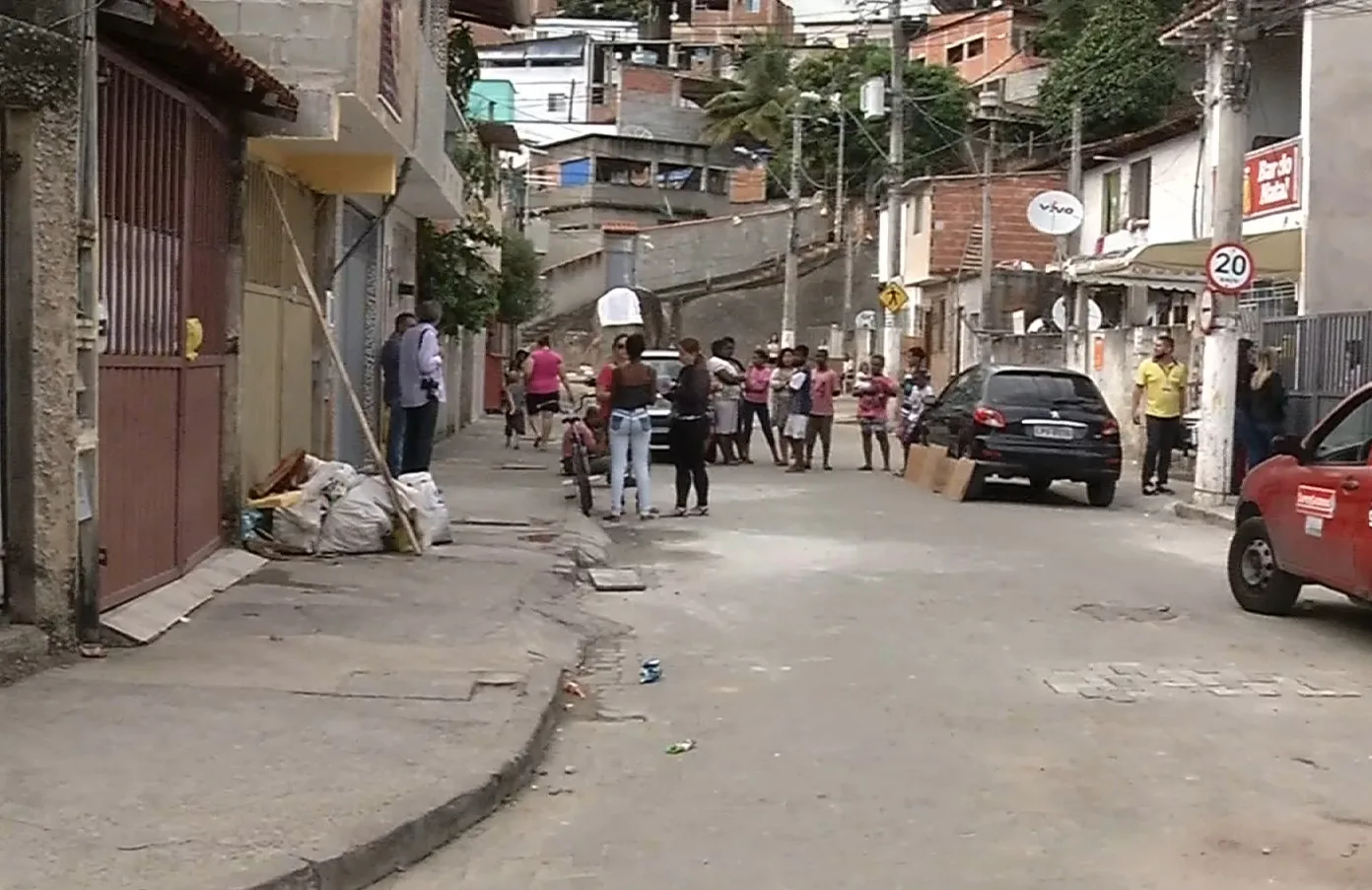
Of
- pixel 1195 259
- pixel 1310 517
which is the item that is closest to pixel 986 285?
pixel 1195 259

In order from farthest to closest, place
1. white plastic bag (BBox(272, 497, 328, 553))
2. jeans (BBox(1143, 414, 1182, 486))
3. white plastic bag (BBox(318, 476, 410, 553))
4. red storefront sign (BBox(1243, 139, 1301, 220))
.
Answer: red storefront sign (BBox(1243, 139, 1301, 220)), jeans (BBox(1143, 414, 1182, 486)), white plastic bag (BBox(318, 476, 410, 553)), white plastic bag (BBox(272, 497, 328, 553))

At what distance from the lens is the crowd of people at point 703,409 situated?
1636 centimetres

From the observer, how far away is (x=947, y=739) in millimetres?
7738

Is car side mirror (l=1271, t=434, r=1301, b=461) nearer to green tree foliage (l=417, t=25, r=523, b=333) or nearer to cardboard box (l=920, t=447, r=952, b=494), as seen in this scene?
cardboard box (l=920, t=447, r=952, b=494)

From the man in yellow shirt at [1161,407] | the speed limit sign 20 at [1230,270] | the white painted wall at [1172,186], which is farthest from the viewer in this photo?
the white painted wall at [1172,186]

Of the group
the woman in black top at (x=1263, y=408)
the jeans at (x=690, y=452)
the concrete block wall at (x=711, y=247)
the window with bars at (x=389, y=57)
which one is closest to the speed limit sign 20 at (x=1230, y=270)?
the woman in black top at (x=1263, y=408)

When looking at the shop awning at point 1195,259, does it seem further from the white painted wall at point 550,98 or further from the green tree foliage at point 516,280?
the white painted wall at point 550,98

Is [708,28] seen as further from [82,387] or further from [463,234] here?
[82,387]

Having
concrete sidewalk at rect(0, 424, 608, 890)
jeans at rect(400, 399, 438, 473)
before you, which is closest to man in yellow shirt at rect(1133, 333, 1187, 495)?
jeans at rect(400, 399, 438, 473)

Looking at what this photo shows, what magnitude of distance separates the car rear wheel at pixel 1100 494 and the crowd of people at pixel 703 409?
3.64m

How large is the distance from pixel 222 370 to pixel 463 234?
14272 mm

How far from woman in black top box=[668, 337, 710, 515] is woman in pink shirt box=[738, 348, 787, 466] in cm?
729

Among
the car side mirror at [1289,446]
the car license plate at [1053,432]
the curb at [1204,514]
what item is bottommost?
the curb at [1204,514]

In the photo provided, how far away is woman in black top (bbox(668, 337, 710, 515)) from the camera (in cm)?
1677
